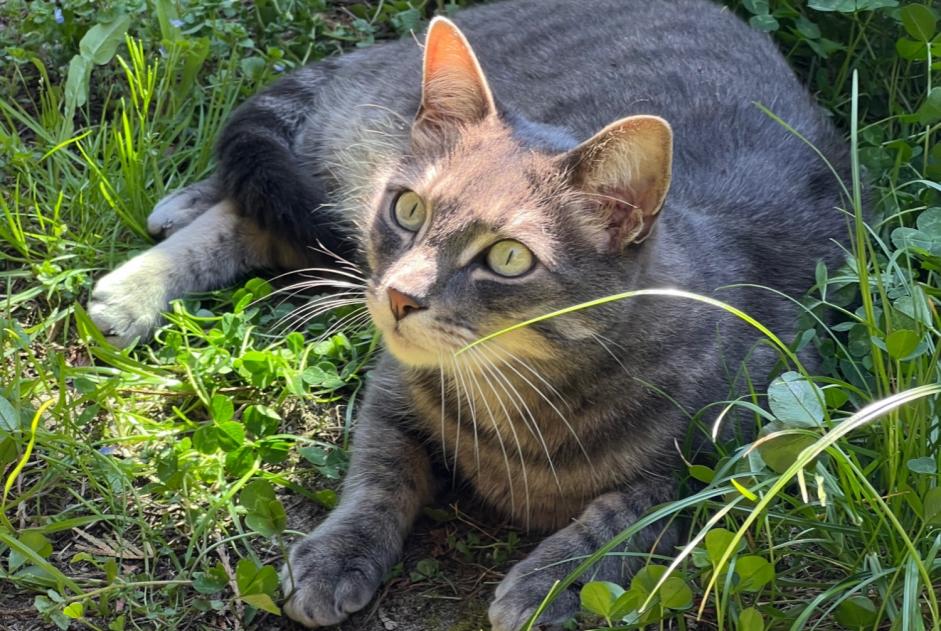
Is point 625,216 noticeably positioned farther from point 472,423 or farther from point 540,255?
point 472,423

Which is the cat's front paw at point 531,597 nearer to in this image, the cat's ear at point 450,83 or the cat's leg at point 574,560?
the cat's leg at point 574,560

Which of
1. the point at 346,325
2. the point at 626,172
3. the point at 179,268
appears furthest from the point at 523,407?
the point at 179,268

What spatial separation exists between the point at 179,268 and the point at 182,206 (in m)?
0.27

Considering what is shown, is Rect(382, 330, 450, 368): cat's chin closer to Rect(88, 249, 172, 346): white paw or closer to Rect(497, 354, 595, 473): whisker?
Rect(497, 354, 595, 473): whisker

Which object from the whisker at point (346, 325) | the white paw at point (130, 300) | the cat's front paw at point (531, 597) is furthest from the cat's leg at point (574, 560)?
the white paw at point (130, 300)

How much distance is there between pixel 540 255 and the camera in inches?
92.9

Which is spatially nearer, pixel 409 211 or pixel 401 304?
pixel 401 304

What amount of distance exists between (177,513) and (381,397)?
566 mm

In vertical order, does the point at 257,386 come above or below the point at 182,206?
below

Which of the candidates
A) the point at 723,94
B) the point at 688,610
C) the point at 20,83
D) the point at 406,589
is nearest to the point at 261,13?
the point at 20,83

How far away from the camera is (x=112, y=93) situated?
154 inches

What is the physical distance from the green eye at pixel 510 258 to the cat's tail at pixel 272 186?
100cm

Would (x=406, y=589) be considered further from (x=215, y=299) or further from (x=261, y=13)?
(x=261, y=13)

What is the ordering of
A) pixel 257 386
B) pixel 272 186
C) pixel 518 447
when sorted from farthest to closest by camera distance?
pixel 272 186
pixel 257 386
pixel 518 447
